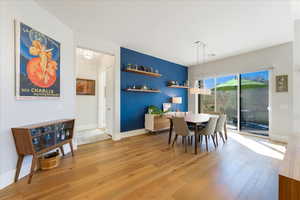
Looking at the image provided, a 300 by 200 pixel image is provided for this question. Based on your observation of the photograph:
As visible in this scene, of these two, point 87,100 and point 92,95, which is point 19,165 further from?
point 92,95

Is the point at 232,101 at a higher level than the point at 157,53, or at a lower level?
lower

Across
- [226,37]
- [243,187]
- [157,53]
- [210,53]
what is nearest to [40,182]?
[243,187]

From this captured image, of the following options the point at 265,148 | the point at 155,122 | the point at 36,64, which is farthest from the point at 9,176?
the point at 265,148

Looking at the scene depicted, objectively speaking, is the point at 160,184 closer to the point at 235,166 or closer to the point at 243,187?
the point at 243,187

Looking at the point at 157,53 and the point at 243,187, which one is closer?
the point at 243,187

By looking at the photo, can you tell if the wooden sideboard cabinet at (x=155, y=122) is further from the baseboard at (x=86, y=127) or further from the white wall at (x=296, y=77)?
the white wall at (x=296, y=77)

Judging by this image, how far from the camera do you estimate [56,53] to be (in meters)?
2.64

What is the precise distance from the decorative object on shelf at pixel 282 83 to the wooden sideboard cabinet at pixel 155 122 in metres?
3.46

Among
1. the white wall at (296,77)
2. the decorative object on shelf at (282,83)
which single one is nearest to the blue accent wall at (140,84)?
the decorative object on shelf at (282,83)

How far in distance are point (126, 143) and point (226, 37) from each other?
3944mm

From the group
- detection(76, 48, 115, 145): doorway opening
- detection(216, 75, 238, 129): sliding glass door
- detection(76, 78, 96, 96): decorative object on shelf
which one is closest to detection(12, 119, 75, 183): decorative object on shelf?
detection(76, 48, 115, 145): doorway opening

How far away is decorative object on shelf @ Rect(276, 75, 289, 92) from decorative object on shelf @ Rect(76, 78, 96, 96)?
20.7ft

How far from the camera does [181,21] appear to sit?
269 cm

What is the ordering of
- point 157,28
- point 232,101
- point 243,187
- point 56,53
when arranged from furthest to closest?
point 232,101 → point 157,28 → point 56,53 → point 243,187
